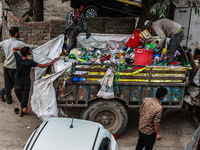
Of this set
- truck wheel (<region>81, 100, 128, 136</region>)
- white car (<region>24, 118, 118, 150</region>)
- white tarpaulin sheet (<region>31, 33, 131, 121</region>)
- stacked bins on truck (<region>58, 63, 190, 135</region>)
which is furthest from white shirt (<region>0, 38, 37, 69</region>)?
white car (<region>24, 118, 118, 150</region>)

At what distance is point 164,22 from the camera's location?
688 cm

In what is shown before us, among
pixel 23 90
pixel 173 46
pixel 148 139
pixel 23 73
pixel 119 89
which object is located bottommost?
pixel 148 139

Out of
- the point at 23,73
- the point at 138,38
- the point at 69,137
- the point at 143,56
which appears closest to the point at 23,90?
the point at 23,73

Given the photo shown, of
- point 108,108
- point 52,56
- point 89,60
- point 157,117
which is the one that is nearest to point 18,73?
point 52,56

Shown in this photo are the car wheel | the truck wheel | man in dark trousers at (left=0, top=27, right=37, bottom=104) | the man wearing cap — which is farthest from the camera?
the car wheel

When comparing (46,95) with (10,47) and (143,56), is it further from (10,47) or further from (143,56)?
(143,56)

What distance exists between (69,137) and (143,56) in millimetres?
3088

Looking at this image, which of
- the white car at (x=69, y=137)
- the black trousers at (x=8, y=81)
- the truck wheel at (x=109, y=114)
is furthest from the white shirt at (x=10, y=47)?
the white car at (x=69, y=137)

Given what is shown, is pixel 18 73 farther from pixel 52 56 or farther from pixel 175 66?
pixel 175 66

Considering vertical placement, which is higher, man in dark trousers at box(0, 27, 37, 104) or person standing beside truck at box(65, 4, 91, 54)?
person standing beside truck at box(65, 4, 91, 54)

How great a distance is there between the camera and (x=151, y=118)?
480 cm

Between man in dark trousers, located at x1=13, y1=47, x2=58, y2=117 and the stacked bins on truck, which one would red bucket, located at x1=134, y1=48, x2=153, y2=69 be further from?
man in dark trousers, located at x1=13, y1=47, x2=58, y2=117

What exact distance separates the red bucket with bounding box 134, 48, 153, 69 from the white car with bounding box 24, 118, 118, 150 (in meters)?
2.41

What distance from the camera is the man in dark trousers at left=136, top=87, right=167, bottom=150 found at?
4.72 m
